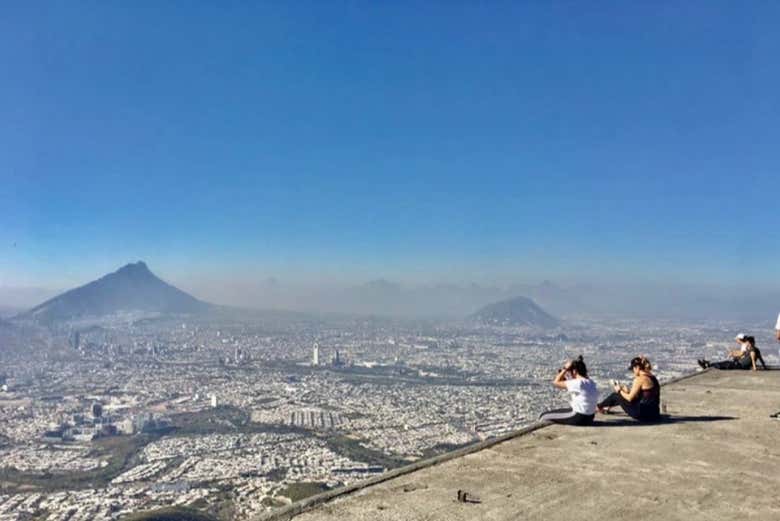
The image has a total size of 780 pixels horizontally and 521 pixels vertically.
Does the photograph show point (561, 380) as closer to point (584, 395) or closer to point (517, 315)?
point (584, 395)

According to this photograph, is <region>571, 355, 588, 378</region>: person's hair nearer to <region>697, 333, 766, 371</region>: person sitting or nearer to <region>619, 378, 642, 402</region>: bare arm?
<region>619, 378, 642, 402</region>: bare arm

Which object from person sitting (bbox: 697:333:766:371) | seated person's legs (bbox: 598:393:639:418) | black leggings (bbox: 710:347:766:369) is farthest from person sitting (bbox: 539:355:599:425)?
black leggings (bbox: 710:347:766:369)

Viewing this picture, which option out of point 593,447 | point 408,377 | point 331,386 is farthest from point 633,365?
point 408,377

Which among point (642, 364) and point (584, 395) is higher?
point (642, 364)

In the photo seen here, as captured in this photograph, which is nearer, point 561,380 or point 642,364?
point 561,380

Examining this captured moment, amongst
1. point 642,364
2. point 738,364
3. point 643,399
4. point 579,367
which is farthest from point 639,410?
point 738,364

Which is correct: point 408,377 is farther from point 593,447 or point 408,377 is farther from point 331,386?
point 593,447

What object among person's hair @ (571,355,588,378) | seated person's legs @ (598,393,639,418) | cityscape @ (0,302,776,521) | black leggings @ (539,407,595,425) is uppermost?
person's hair @ (571,355,588,378)

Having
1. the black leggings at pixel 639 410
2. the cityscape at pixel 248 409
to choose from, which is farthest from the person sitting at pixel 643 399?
the cityscape at pixel 248 409
